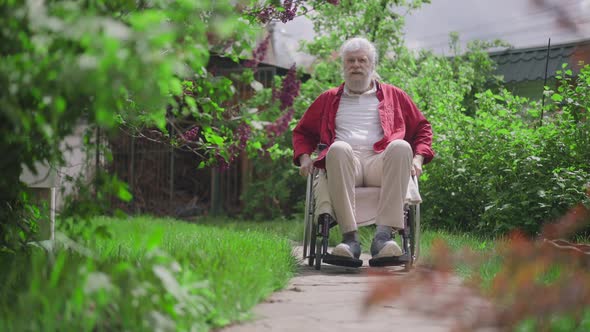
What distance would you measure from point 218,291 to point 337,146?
1.39m

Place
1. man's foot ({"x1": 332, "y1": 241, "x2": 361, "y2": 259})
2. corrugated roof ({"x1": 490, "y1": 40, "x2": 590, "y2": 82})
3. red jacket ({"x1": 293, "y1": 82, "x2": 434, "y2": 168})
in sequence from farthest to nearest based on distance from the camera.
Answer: corrugated roof ({"x1": 490, "y1": 40, "x2": 590, "y2": 82}) → red jacket ({"x1": 293, "y1": 82, "x2": 434, "y2": 168}) → man's foot ({"x1": 332, "y1": 241, "x2": 361, "y2": 259})

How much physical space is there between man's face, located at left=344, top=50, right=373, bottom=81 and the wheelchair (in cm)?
57

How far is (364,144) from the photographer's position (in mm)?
3438

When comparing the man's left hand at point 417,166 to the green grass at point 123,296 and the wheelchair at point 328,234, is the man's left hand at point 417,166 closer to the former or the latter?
the wheelchair at point 328,234

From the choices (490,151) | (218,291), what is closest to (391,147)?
(218,291)

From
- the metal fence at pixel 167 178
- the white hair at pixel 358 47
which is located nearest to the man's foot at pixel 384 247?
the white hair at pixel 358 47

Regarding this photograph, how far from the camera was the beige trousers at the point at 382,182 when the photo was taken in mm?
3135

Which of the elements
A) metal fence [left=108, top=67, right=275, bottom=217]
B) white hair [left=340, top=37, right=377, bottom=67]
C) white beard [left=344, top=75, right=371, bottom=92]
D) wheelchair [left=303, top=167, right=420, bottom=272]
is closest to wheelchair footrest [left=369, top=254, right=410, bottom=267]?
wheelchair [left=303, top=167, right=420, bottom=272]

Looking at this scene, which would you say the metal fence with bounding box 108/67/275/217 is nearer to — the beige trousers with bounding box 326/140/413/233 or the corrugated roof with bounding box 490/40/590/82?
the corrugated roof with bounding box 490/40/590/82

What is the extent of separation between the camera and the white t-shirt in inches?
136

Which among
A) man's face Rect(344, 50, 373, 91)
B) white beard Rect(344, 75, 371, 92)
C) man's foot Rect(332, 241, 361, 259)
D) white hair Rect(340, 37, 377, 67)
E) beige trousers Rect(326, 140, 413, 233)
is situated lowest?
man's foot Rect(332, 241, 361, 259)

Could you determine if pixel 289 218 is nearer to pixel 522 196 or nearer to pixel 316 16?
pixel 316 16

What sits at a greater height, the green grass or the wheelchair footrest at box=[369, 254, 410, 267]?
the green grass

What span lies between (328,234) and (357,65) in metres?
0.96
